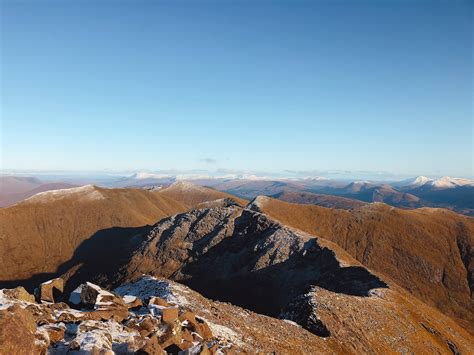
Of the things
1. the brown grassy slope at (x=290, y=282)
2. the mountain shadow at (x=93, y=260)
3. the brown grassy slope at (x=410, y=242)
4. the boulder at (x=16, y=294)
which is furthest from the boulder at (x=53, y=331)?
the brown grassy slope at (x=410, y=242)

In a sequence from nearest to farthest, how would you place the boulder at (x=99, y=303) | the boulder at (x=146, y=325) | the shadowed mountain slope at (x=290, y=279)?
the boulder at (x=146, y=325)
the boulder at (x=99, y=303)
the shadowed mountain slope at (x=290, y=279)

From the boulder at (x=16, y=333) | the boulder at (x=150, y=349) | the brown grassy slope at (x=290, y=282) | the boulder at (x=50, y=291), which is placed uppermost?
the boulder at (x=16, y=333)

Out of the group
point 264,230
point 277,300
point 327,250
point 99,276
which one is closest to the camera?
point 277,300

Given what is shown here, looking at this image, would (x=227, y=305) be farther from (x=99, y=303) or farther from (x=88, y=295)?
(x=99, y=303)

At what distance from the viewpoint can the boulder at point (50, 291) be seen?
99.6 feet

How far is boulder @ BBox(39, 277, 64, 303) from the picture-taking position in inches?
1195

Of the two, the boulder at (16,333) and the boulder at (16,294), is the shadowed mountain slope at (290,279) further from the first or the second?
the boulder at (16,333)

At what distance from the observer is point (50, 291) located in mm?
30812

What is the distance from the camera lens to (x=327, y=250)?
87.8 meters

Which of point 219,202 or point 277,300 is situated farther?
point 219,202

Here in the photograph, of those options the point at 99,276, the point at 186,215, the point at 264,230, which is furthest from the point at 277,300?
the point at 99,276

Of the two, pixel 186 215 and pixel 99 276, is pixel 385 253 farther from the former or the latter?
pixel 99 276

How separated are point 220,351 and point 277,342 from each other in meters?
11.0

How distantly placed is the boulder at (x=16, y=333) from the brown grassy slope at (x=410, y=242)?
11641 cm
